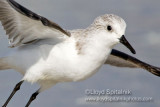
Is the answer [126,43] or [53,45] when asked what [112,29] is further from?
[53,45]

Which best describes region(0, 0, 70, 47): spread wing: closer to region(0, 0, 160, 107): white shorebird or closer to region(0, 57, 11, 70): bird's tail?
region(0, 0, 160, 107): white shorebird

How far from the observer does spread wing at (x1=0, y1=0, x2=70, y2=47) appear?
10610 millimetres

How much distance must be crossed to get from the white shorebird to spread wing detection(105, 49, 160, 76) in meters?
2.39

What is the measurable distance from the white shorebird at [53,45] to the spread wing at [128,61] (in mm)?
2394

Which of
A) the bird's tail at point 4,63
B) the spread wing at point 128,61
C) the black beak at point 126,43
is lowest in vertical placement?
the black beak at point 126,43

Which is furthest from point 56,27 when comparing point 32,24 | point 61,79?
point 61,79

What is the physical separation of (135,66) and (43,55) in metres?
3.81

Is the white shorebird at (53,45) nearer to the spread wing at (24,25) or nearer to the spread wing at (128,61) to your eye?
the spread wing at (24,25)

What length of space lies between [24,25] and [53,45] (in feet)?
2.62

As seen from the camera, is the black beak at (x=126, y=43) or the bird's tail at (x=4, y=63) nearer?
the black beak at (x=126, y=43)

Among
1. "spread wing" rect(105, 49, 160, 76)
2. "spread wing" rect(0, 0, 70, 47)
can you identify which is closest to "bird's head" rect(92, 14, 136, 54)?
"spread wing" rect(0, 0, 70, 47)

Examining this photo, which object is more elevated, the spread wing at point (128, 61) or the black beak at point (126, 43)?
the spread wing at point (128, 61)

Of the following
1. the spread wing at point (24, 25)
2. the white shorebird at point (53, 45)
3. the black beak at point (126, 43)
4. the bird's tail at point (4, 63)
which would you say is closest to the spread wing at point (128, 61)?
the white shorebird at point (53, 45)

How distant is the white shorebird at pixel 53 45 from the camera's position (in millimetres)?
10500
